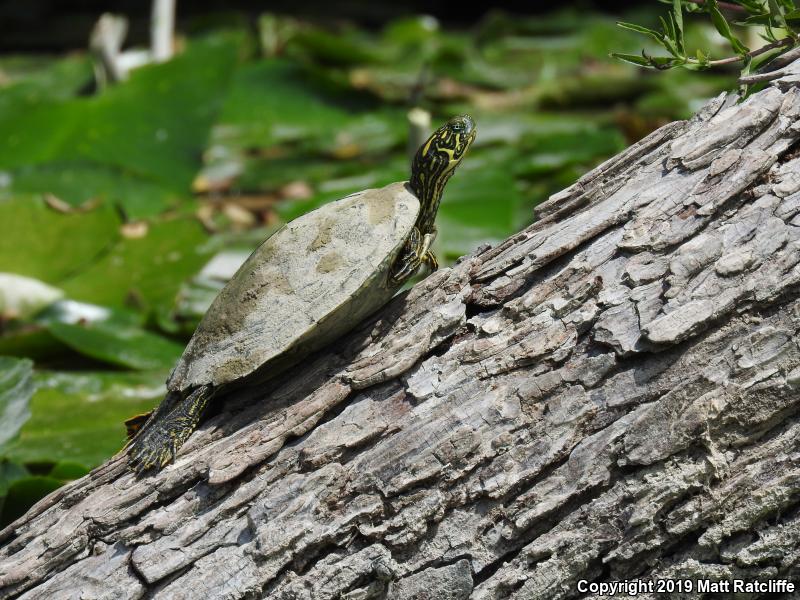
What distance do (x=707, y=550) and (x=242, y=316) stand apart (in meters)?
1.02

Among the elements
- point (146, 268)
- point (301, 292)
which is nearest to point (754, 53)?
point (301, 292)

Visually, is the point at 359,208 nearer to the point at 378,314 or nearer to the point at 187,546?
the point at 378,314

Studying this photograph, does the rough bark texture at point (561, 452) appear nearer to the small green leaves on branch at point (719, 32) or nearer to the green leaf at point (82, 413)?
the small green leaves on branch at point (719, 32)

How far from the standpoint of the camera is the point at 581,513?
5.14 ft

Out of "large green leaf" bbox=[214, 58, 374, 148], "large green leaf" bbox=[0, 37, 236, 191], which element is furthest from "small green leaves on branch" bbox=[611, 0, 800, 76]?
"large green leaf" bbox=[214, 58, 374, 148]

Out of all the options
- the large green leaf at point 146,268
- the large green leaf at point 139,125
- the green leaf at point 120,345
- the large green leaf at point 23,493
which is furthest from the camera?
the large green leaf at point 139,125

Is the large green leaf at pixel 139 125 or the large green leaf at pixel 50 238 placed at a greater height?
the large green leaf at pixel 139 125

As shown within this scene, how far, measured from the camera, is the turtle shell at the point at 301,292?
175 cm

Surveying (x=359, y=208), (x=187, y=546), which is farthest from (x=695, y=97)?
(x=187, y=546)

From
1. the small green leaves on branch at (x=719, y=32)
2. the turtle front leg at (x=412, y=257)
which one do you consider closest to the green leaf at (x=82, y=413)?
the turtle front leg at (x=412, y=257)

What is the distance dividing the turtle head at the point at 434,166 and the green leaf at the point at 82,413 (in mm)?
1035

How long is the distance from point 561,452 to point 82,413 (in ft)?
5.17

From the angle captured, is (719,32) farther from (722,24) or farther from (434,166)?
(434,166)

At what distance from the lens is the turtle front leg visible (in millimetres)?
1884
